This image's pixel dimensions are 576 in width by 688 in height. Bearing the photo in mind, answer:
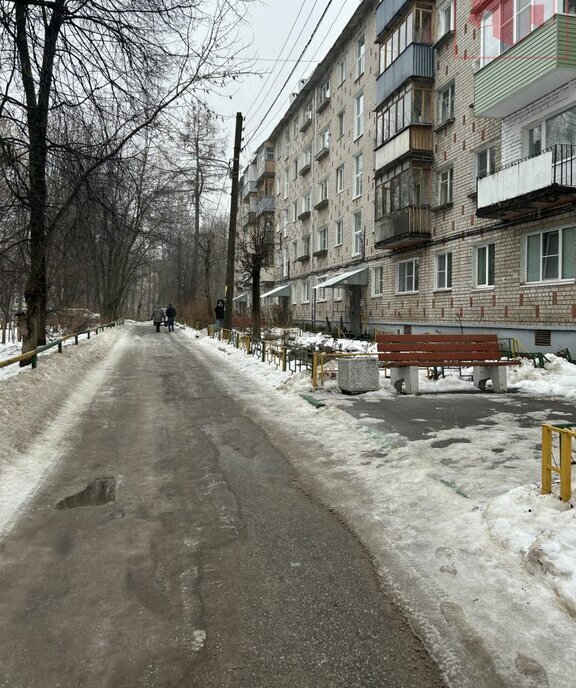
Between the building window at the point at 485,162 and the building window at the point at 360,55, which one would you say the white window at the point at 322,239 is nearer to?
the building window at the point at 360,55

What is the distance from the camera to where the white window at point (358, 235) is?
78.2ft

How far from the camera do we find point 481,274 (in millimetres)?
15719

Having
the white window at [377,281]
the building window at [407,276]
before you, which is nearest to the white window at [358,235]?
the white window at [377,281]

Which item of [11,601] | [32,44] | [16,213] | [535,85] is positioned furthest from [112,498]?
[535,85]

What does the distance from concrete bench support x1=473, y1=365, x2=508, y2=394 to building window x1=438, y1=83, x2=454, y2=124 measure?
11239 mm

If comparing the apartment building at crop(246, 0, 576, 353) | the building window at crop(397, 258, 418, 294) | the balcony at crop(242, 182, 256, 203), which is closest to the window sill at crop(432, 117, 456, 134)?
the apartment building at crop(246, 0, 576, 353)

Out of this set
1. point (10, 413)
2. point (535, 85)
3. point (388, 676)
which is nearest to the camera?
point (388, 676)

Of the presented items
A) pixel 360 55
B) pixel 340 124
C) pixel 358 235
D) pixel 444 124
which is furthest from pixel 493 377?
pixel 340 124

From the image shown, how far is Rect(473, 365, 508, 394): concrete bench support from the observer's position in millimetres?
9109

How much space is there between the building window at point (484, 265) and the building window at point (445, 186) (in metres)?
2.59

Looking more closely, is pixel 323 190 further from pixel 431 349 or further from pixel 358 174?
pixel 431 349

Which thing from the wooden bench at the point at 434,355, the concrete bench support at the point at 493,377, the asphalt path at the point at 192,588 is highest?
the wooden bench at the point at 434,355

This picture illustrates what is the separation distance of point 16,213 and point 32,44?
3.52m

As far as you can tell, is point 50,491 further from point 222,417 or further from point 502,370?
point 502,370
